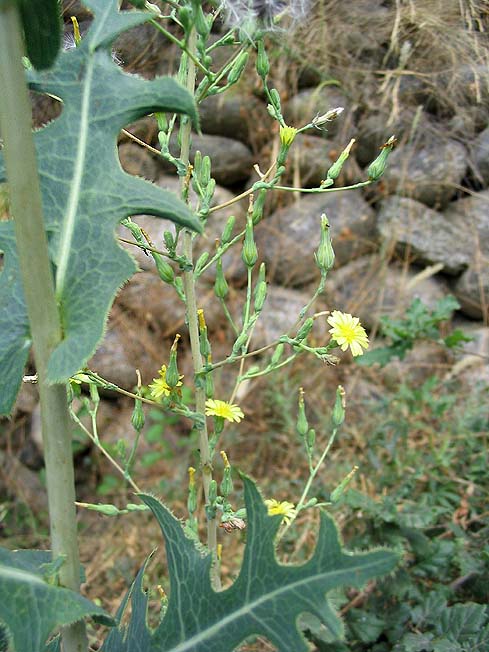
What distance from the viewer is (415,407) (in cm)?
202

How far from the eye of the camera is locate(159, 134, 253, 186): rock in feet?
10.7

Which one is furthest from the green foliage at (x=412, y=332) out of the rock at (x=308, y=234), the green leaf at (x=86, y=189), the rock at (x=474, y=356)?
the rock at (x=308, y=234)

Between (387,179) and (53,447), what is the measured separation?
9.91 feet

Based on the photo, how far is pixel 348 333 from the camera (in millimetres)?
1014

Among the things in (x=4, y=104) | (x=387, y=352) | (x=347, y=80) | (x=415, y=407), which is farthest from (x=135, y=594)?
(x=347, y=80)

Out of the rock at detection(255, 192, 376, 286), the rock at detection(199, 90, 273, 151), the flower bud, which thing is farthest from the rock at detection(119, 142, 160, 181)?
the flower bud

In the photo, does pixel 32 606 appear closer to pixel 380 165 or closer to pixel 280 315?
pixel 380 165

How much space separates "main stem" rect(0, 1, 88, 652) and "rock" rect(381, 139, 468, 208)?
9.43 ft

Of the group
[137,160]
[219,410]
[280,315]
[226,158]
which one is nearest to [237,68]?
[219,410]

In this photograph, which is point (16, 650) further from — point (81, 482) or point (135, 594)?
point (81, 482)

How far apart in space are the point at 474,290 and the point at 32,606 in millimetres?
2968

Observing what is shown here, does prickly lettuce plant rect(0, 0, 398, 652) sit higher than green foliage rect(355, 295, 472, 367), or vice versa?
prickly lettuce plant rect(0, 0, 398, 652)

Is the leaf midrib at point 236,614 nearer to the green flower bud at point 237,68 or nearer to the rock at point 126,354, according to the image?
the green flower bud at point 237,68

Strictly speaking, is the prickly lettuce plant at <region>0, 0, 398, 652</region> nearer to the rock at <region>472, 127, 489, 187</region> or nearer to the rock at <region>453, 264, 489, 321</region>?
the rock at <region>453, 264, 489, 321</region>
